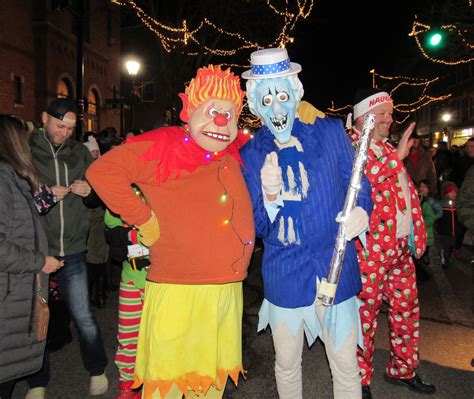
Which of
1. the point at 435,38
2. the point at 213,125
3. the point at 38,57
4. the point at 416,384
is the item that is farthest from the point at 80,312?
the point at 38,57

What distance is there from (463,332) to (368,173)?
2469 mm

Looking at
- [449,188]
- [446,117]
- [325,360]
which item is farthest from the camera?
[446,117]

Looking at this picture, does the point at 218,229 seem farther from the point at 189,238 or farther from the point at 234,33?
the point at 234,33

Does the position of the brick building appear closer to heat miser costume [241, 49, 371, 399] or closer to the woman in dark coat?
the woman in dark coat

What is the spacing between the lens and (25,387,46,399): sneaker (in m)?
3.29

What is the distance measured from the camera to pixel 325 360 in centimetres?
407

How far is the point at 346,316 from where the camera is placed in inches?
97.6

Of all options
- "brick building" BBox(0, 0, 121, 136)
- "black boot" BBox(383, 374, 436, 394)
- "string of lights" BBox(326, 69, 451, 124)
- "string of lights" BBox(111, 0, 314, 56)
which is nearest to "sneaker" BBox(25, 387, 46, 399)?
"black boot" BBox(383, 374, 436, 394)

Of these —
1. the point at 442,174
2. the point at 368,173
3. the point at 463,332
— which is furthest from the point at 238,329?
the point at 442,174

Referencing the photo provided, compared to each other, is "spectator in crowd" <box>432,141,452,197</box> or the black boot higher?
"spectator in crowd" <box>432,141,452,197</box>

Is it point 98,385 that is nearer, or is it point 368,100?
point 368,100

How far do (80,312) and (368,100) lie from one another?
2541 millimetres

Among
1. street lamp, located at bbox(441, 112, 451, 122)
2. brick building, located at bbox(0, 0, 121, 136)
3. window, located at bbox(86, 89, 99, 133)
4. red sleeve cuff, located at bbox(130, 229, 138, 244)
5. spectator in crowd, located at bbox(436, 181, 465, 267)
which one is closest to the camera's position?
red sleeve cuff, located at bbox(130, 229, 138, 244)

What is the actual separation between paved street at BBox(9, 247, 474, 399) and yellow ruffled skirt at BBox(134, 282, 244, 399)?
119cm
